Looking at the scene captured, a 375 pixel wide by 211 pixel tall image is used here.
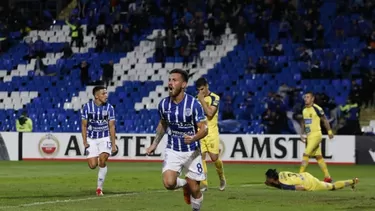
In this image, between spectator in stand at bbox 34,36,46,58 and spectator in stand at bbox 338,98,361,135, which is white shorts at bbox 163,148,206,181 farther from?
spectator in stand at bbox 34,36,46,58

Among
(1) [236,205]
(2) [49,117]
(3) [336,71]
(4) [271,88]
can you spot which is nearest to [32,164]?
(2) [49,117]

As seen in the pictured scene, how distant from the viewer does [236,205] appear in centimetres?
1597

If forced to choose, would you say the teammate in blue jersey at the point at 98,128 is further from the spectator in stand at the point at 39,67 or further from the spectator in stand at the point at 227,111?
the spectator in stand at the point at 39,67

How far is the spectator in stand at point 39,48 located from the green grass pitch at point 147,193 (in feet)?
52.6

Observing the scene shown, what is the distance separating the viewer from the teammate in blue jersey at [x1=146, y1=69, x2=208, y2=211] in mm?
13312

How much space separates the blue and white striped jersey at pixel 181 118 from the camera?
13305 mm

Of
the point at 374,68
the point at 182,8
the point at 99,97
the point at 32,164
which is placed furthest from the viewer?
the point at 182,8

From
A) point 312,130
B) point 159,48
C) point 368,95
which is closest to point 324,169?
point 312,130

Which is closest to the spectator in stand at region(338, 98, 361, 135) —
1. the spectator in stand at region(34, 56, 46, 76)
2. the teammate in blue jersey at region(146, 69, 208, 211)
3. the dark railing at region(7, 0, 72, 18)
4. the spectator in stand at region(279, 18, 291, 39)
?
the spectator in stand at region(279, 18, 291, 39)

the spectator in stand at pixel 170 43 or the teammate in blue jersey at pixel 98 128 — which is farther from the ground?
the spectator in stand at pixel 170 43

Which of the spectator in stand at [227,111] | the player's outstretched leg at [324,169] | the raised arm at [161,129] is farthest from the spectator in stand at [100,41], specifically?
the raised arm at [161,129]

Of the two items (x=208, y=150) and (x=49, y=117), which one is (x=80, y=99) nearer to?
(x=49, y=117)

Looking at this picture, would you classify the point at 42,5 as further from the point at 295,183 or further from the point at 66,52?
the point at 295,183

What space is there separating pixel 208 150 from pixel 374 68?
17.9 meters
